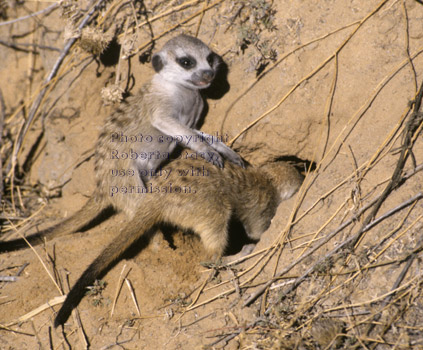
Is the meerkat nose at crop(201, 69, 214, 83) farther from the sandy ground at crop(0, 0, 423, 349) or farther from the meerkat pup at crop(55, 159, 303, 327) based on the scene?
the meerkat pup at crop(55, 159, 303, 327)

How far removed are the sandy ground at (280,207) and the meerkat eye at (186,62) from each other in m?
0.28

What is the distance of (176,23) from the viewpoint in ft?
10.8

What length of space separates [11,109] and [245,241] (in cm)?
243

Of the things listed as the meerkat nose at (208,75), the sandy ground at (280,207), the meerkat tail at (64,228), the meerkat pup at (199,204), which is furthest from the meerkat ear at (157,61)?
the meerkat tail at (64,228)

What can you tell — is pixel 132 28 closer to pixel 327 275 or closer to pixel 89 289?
pixel 89 289

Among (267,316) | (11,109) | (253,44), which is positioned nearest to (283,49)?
(253,44)

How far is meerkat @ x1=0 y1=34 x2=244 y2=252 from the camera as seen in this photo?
9.59 feet

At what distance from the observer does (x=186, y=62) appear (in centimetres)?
306

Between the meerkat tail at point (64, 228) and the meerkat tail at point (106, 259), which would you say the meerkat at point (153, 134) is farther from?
the meerkat tail at point (106, 259)

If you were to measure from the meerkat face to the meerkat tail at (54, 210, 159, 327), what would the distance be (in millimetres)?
1001

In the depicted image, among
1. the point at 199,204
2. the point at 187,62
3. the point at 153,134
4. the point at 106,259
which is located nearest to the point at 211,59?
the point at 187,62

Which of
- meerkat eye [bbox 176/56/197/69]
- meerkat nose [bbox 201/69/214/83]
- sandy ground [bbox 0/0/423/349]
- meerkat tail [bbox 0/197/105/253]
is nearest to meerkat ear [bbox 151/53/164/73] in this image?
meerkat eye [bbox 176/56/197/69]

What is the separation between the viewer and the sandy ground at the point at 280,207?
2215 mm

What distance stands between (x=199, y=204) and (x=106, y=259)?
0.66m
